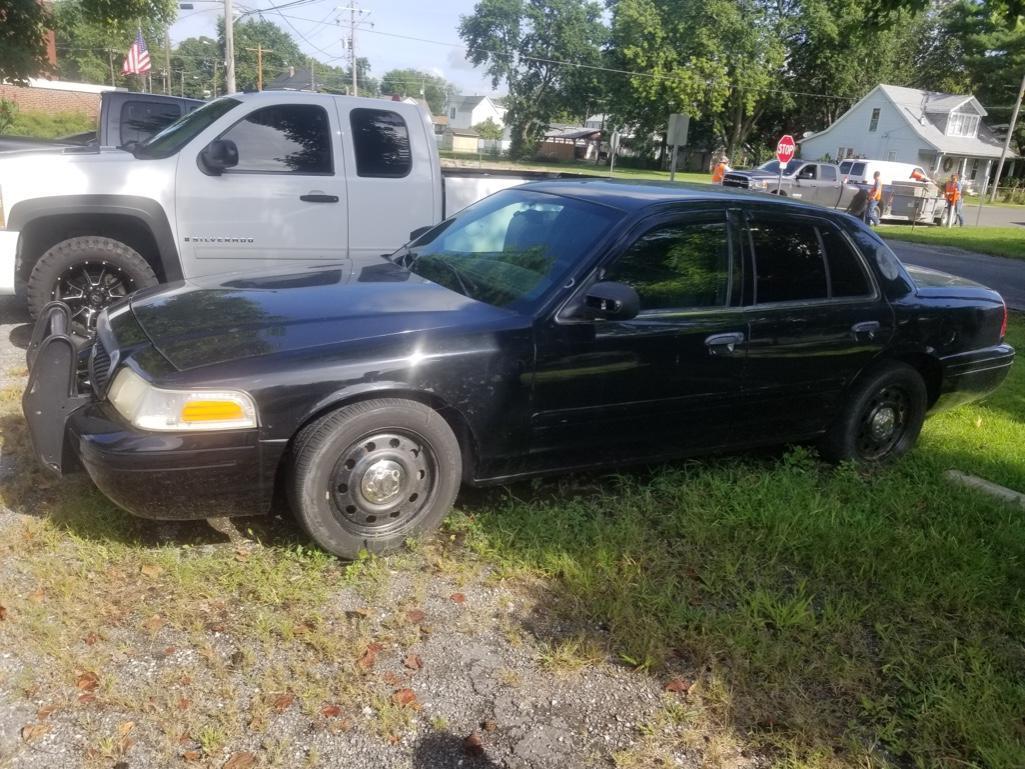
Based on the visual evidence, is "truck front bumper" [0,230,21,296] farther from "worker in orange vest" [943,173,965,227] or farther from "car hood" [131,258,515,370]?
"worker in orange vest" [943,173,965,227]

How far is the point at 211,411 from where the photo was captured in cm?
326

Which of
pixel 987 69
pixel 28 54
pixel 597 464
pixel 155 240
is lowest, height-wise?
pixel 597 464

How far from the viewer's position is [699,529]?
4.09 meters

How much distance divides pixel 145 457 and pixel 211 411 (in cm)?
29

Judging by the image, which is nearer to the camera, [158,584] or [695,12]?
[158,584]

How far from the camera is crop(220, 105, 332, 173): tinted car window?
21.0 ft

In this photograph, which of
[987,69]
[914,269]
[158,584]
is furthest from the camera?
[987,69]

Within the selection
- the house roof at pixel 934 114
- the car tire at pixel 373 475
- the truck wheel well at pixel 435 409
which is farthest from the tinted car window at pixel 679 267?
the house roof at pixel 934 114

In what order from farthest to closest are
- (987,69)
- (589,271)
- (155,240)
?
(987,69) → (155,240) → (589,271)

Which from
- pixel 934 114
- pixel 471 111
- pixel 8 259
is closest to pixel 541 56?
pixel 934 114

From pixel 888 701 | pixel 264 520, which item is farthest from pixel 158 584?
pixel 888 701

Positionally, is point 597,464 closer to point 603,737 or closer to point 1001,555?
point 603,737

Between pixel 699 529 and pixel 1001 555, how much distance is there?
4.79 ft

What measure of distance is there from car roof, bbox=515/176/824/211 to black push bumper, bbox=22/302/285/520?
2.07 meters
